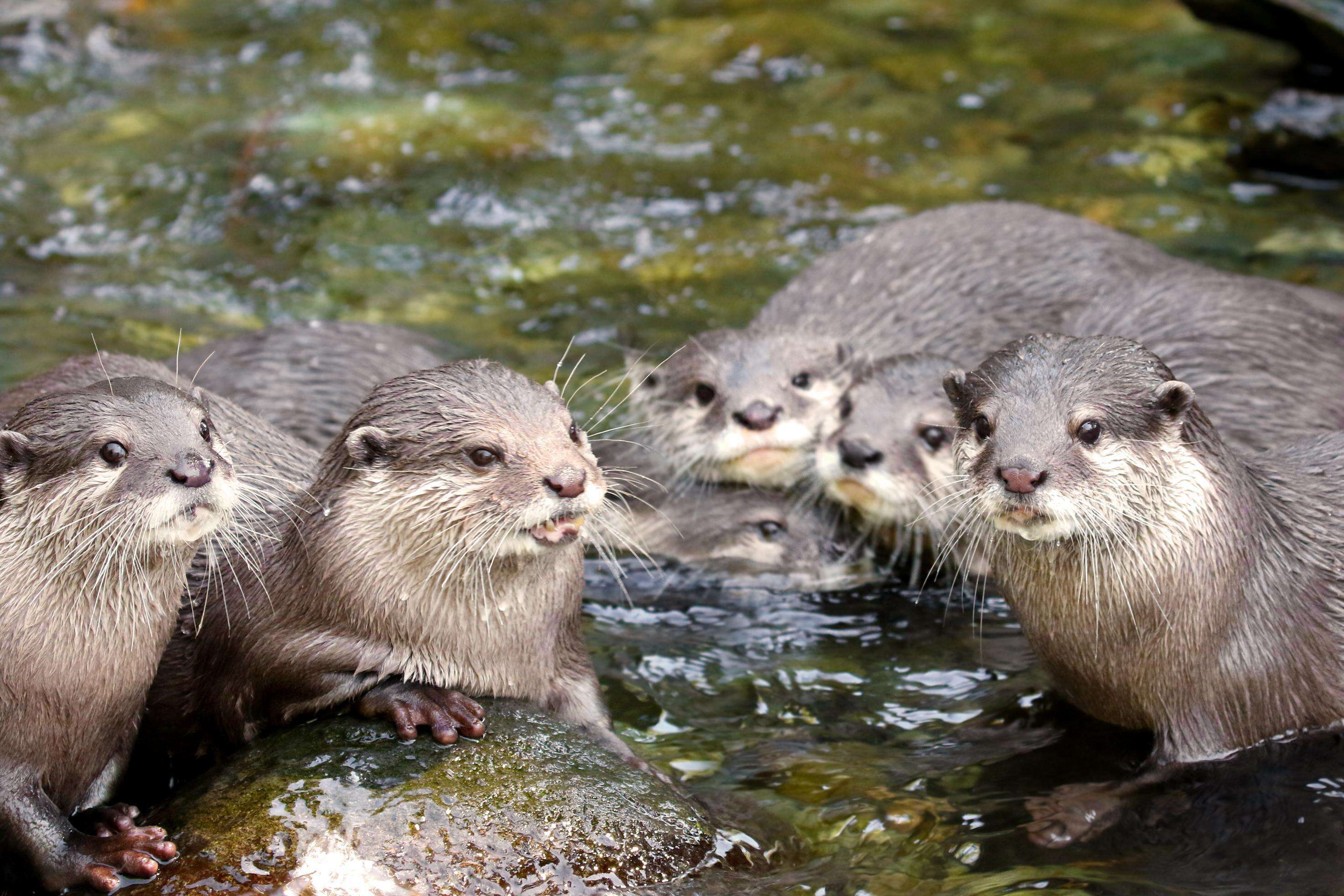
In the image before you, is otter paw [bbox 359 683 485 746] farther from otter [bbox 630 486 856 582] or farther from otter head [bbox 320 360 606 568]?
otter [bbox 630 486 856 582]

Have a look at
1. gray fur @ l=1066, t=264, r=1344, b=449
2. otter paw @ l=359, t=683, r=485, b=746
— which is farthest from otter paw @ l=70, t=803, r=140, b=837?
gray fur @ l=1066, t=264, r=1344, b=449

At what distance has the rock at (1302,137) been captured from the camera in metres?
6.18

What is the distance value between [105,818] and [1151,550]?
1.90 meters

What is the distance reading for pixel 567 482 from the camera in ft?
8.98

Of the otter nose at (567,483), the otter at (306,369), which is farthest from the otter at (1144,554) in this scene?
the otter at (306,369)

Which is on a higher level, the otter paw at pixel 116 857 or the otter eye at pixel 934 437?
Result: the otter eye at pixel 934 437

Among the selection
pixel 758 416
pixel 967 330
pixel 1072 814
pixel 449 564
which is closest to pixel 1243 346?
pixel 967 330

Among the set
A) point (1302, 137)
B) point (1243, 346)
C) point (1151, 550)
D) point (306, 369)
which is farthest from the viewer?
point (1302, 137)

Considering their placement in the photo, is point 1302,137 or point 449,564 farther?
point 1302,137

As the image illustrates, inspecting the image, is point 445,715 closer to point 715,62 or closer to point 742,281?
point 742,281

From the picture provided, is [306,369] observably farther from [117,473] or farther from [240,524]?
[117,473]

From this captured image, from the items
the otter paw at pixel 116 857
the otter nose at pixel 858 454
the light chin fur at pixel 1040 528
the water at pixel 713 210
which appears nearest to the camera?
the otter paw at pixel 116 857

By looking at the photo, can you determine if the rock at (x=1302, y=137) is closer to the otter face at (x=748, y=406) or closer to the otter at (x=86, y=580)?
the otter face at (x=748, y=406)

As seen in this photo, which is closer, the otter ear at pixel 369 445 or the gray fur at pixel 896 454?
the otter ear at pixel 369 445
